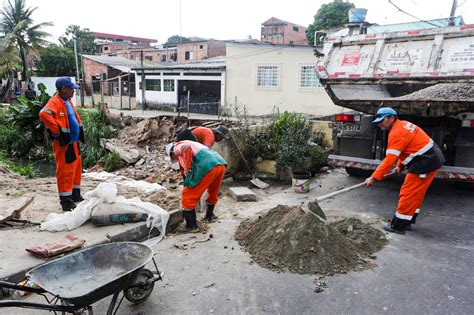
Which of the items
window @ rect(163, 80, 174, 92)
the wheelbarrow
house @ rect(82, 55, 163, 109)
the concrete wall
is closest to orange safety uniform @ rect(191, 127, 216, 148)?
the wheelbarrow

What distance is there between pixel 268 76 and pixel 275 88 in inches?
27.2

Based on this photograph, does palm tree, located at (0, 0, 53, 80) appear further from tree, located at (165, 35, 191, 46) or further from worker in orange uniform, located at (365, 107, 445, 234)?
worker in orange uniform, located at (365, 107, 445, 234)

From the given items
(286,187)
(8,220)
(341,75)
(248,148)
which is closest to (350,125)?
(341,75)

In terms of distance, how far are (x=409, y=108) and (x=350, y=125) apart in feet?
3.53

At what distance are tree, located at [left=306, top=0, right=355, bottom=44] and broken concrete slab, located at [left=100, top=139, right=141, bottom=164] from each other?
2396 cm

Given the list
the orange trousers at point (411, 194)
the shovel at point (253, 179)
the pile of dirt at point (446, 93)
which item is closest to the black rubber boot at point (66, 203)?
the shovel at point (253, 179)

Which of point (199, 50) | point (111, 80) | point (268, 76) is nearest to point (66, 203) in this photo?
point (268, 76)

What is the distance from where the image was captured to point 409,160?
4461 mm

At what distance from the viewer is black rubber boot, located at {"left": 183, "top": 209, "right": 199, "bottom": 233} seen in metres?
4.58

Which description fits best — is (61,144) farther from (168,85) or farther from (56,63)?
(56,63)

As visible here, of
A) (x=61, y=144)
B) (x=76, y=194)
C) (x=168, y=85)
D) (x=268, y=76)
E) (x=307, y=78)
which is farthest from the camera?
(x=168, y=85)

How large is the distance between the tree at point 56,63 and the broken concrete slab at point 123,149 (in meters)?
23.1

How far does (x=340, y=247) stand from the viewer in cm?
386

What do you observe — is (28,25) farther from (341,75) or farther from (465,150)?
(465,150)
